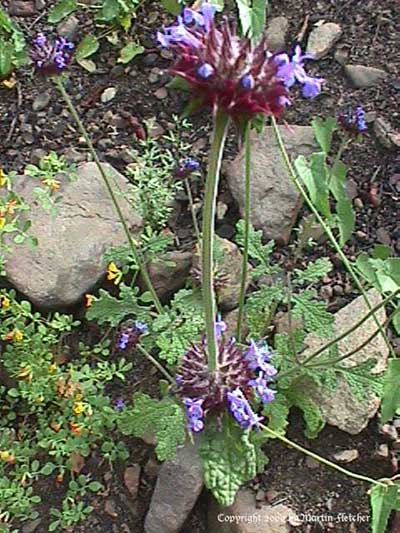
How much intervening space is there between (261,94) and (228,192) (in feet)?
3.60

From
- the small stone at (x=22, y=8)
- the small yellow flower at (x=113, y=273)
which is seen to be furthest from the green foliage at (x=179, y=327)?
the small stone at (x=22, y=8)

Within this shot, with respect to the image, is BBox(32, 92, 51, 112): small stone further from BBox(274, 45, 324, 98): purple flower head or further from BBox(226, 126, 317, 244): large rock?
BBox(274, 45, 324, 98): purple flower head

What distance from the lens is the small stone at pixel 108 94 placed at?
7.27ft

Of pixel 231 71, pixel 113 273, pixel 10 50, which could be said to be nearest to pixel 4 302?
pixel 113 273

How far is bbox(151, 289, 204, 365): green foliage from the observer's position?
1576 mm

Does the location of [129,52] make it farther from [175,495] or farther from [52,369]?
[175,495]

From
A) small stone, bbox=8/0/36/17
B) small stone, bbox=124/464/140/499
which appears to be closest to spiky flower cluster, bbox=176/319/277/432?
small stone, bbox=124/464/140/499

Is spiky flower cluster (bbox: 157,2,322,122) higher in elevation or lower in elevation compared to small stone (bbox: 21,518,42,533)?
higher

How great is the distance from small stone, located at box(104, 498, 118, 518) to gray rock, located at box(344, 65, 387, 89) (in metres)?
1.05

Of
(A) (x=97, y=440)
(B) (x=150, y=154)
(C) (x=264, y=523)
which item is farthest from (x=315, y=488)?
(B) (x=150, y=154)

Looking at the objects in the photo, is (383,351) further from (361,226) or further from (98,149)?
(98,149)

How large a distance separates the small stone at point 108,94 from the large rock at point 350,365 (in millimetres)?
764

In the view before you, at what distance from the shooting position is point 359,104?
2.11 metres

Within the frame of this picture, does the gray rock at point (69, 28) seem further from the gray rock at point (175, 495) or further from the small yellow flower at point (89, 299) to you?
the gray rock at point (175, 495)
